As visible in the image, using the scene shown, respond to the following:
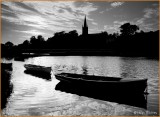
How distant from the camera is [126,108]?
596 inches

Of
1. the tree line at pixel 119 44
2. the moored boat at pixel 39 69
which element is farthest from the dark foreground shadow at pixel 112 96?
the tree line at pixel 119 44

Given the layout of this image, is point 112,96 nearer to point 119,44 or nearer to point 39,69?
point 39,69

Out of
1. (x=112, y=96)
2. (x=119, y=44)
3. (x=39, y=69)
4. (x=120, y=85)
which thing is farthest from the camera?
(x=119, y=44)

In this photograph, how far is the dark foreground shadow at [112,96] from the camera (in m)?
16.9

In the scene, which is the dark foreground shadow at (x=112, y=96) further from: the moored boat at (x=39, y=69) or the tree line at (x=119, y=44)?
the tree line at (x=119, y=44)

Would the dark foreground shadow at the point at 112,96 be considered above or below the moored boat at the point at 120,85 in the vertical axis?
below

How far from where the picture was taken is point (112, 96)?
1897 cm

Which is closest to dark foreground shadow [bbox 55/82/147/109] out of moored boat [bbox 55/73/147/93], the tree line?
moored boat [bbox 55/73/147/93]

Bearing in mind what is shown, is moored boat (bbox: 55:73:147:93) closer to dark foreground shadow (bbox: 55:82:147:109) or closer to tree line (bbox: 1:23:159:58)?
dark foreground shadow (bbox: 55:82:147:109)

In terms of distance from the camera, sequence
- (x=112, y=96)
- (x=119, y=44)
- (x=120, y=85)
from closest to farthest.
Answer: (x=112, y=96) → (x=120, y=85) → (x=119, y=44)

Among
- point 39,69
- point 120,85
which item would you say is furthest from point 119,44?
point 120,85

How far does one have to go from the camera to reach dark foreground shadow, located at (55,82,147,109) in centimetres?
1694

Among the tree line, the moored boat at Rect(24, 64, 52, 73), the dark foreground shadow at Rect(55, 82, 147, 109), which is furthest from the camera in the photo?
the tree line

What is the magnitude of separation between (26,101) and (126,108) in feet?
31.7
